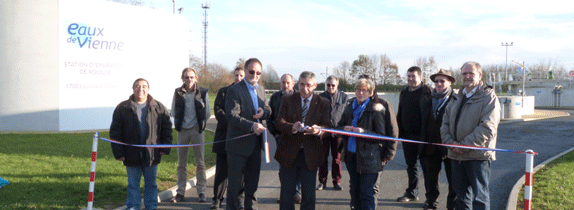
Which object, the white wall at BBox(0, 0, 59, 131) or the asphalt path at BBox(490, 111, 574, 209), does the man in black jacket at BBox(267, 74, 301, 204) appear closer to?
the asphalt path at BBox(490, 111, 574, 209)

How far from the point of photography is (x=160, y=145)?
19.8 feet

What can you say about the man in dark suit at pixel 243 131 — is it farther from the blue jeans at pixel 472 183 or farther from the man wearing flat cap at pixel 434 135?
the blue jeans at pixel 472 183

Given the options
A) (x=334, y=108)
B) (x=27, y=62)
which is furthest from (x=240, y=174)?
(x=27, y=62)

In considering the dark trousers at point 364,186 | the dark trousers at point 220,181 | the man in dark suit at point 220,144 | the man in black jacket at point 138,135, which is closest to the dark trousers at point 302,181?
the dark trousers at point 364,186

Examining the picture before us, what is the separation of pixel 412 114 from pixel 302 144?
2.29 metres

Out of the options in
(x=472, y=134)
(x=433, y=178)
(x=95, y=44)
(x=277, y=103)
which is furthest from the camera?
(x=95, y=44)

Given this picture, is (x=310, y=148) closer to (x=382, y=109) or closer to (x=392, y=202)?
(x=382, y=109)

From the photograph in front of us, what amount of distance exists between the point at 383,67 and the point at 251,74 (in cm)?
5089

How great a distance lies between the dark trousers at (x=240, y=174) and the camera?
5594mm

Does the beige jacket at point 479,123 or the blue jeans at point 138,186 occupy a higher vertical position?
the beige jacket at point 479,123

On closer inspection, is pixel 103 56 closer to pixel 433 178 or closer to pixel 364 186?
pixel 433 178

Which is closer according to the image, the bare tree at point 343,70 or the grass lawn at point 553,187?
the grass lawn at point 553,187

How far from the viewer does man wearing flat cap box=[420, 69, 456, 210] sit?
6098 millimetres

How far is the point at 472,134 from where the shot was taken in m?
4.81
